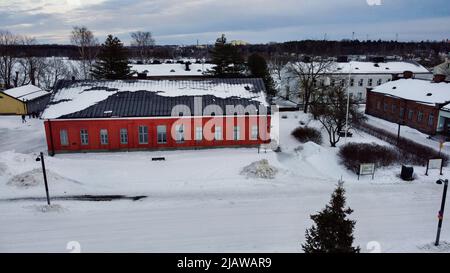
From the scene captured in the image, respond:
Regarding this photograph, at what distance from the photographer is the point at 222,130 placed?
26391 mm

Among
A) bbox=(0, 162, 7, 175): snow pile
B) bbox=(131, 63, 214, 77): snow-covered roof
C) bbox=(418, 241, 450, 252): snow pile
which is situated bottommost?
bbox=(418, 241, 450, 252): snow pile

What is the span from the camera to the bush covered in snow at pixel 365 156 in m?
22.5

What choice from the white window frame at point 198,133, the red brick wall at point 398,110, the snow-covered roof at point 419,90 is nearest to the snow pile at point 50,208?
the white window frame at point 198,133

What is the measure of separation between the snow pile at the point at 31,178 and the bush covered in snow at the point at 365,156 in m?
17.7

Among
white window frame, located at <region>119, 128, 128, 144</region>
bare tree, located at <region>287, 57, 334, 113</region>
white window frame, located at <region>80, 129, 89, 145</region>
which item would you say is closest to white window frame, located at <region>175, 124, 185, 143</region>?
white window frame, located at <region>119, 128, 128, 144</region>

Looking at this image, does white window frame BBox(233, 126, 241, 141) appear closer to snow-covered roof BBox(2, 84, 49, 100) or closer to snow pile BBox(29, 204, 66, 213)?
snow pile BBox(29, 204, 66, 213)

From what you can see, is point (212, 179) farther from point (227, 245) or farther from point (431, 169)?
point (431, 169)

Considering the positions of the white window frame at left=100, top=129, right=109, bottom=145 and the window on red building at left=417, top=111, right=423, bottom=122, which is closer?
the white window frame at left=100, top=129, right=109, bottom=145

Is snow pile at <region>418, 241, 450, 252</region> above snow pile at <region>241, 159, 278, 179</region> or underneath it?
underneath

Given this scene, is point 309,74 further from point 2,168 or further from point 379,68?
point 2,168

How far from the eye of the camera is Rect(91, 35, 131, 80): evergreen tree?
4038 cm
